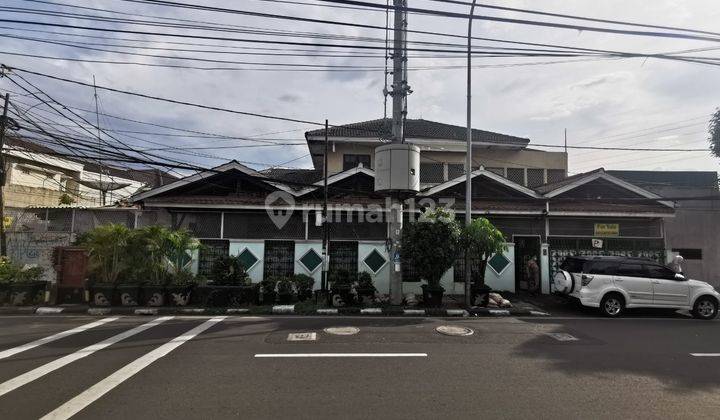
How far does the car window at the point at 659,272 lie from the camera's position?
12391mm

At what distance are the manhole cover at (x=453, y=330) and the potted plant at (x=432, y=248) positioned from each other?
9.92 feet

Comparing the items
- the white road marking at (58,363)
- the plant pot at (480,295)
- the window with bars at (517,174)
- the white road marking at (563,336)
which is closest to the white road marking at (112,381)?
the white road marking at (58,363)

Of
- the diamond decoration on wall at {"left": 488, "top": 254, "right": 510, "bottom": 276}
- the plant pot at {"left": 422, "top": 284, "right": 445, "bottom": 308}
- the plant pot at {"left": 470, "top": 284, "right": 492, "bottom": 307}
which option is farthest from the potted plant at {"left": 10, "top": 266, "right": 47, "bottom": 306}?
the diamond decoration on wall at {"left": 488, "top": 254, "right": 510, "bottom": 276}

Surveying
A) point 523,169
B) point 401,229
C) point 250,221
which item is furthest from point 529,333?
point 523,169

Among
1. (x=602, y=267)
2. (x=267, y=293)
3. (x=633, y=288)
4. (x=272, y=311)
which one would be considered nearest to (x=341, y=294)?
(x=272, y=311)

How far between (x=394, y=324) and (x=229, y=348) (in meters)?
4.13

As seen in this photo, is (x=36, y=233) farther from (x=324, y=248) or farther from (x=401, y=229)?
(x=401, y=229)

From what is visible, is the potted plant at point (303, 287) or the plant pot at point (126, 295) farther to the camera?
the potted plant at point (303, 287)

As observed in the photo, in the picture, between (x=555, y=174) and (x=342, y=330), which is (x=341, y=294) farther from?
(x=555, y=174)

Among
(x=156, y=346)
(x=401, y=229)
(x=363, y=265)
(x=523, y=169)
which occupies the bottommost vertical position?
(x=156, y=346)

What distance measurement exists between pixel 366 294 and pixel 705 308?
9.51m

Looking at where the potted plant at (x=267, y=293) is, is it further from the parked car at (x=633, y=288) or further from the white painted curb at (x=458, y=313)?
the parked car at (x=633, y=288)

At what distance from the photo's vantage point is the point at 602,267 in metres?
12.3

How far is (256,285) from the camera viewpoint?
13219 mm
